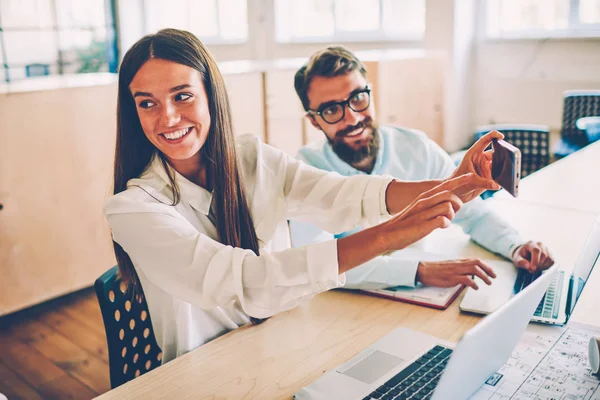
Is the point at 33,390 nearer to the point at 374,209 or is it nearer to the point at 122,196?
the point at 122,196

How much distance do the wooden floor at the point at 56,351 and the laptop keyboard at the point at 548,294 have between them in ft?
5.63

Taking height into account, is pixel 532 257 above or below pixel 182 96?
below

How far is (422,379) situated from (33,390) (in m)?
1.98

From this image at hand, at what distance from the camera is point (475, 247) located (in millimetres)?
1776

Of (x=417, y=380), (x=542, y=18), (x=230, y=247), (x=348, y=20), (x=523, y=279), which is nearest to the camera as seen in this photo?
(x=417, y=380)

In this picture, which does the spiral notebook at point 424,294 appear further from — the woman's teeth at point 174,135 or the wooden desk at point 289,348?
the woman's teeth at point 174,135

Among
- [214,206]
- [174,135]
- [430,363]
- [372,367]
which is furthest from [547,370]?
[174,135]

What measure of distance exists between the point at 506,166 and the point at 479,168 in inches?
7.0

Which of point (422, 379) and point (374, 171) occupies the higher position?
point (374, 171)

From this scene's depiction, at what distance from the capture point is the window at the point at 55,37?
6.17 m

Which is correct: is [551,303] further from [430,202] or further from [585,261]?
[430,202]

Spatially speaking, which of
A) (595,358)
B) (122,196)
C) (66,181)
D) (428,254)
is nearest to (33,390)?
(66,181)

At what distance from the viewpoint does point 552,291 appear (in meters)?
1.38

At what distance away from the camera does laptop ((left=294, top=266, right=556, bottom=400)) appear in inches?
30.6
